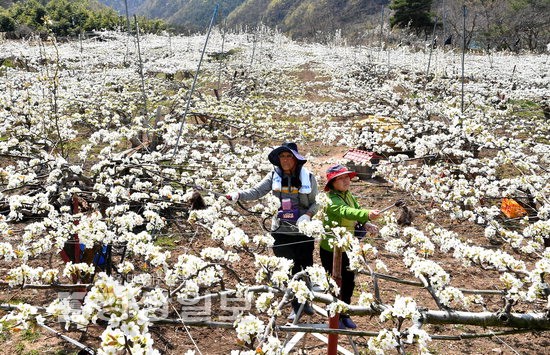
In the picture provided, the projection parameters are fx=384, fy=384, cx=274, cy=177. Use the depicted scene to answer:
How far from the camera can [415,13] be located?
3959cm

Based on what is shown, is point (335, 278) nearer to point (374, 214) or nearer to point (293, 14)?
point (374, 214)

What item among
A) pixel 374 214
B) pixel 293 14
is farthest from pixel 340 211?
pixel 293 14

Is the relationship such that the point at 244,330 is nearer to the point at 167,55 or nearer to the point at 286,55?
the point at 167,55

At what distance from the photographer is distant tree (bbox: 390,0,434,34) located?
39.4 metres

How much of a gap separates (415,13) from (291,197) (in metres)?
41.7

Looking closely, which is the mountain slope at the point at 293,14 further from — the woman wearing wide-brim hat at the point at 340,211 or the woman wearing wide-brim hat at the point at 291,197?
the woman wearing wide-brim hat at the point at 340,211

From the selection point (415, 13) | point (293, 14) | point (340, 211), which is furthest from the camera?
point (293, 14)

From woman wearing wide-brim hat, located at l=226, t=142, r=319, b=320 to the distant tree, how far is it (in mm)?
40286

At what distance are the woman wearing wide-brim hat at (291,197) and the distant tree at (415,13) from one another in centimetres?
4029

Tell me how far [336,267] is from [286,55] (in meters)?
35.6

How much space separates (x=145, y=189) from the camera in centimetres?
571

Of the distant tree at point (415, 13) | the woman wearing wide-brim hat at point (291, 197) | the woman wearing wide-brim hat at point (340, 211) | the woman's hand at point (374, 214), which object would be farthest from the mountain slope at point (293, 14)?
the woman's hand at point (374, 214)

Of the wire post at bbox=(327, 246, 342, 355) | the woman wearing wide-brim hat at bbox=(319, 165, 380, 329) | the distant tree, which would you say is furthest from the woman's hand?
the distant tree

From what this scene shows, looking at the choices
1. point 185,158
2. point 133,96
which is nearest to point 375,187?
point 185,158
